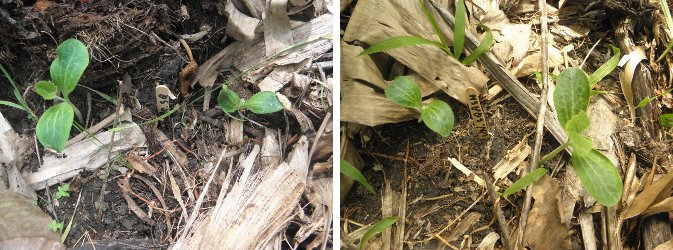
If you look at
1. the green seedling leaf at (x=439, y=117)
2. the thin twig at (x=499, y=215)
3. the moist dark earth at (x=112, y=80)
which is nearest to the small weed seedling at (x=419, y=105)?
the green seedling leaf at (x=439, y=117)

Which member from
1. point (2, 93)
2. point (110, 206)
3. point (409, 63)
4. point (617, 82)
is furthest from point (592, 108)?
point (2, 93)

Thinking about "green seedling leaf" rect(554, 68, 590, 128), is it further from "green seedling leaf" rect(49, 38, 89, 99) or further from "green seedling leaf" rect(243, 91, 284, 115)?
"green seedling leaf" rect(49, 38, 89, 99)

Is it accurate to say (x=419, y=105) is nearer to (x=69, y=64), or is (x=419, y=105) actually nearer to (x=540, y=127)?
(x=540, y=127)

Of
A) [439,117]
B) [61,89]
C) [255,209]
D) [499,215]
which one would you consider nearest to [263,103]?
[255,209]

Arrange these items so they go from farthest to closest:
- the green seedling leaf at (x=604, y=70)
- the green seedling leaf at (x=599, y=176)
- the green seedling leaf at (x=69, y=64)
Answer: the green seedling leaf at (x=604, y=70) → the green seedling leaf at (x=599, y=176) → the green seedling leaf at (x=69, y=64)

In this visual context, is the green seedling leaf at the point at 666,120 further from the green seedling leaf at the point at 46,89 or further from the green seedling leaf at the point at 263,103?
the green seedling leaf at the point at 46,89

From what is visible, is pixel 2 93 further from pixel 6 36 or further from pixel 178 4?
pixel 178 4

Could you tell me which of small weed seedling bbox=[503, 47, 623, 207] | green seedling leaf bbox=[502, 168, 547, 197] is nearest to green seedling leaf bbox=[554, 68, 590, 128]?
small weed seedling bbox=[503, 47, 623, 207]
